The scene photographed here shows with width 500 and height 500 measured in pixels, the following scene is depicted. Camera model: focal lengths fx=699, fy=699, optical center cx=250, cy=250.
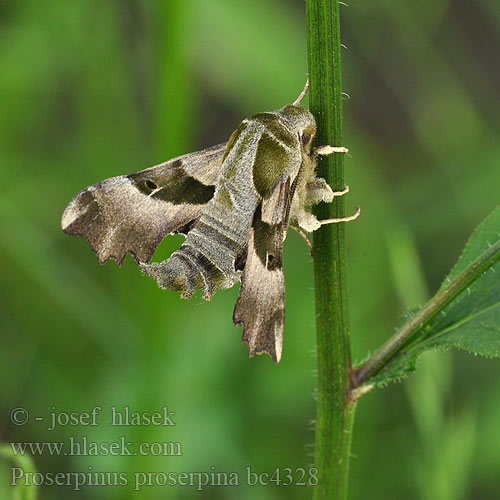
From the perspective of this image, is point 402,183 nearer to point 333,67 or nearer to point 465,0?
point 465,0

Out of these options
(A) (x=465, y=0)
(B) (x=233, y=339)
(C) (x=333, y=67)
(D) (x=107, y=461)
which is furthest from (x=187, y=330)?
(A) (x=465, y=0)

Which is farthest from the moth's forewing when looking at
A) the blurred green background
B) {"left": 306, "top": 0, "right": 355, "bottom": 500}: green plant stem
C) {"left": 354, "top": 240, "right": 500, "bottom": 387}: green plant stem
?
the blurred green background

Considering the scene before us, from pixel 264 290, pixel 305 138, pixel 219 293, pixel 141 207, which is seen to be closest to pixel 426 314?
pixel 264 290

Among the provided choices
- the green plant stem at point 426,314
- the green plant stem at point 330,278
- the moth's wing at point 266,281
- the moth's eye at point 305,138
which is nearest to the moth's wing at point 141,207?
the moth's wing at point 266,281

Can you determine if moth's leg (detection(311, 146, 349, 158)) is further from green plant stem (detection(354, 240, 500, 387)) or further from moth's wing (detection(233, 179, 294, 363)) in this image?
green plant stem (detection(354, 240, 500, 387))

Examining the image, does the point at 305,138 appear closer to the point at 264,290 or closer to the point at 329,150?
the point at 329,150
